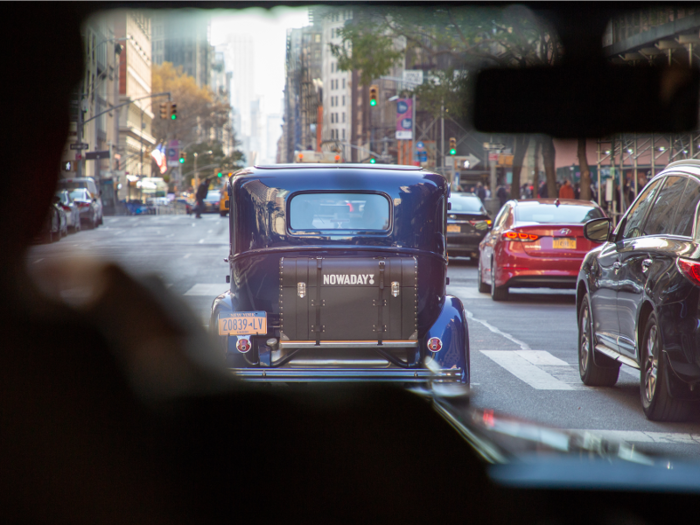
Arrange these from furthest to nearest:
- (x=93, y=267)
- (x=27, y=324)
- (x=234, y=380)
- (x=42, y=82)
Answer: (x=93, y=267) < (x=27, y=324) < (x=42, y=82) < (x=234, y=380)

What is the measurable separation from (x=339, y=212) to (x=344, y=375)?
1.40 meters

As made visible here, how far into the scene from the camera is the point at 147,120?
361 ft

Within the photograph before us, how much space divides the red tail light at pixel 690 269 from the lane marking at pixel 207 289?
1017cm

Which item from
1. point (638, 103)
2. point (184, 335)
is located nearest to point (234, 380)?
point (184, 335)

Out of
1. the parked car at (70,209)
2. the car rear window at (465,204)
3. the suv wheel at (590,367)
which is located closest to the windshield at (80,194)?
the parked car at (70,209)

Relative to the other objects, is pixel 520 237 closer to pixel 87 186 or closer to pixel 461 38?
pixel 461 38

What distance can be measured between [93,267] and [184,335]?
431 inches

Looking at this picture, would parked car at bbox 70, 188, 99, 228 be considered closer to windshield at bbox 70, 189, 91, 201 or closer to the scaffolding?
windshield at bbox 70, 189, 91, 201

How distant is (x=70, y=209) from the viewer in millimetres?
36000

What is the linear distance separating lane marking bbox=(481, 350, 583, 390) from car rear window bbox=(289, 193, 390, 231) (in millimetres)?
2141

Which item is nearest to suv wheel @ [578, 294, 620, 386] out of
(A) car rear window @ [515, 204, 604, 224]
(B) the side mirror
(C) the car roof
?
(B) the side mirror

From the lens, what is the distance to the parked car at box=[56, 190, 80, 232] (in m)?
35.2

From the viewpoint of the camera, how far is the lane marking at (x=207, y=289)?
1563cm

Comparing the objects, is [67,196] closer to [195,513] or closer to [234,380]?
[234,380]
